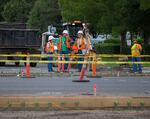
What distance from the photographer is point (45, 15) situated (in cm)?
8012

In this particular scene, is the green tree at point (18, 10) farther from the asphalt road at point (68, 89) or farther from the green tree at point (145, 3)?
the asphalt road at point (68, 89)

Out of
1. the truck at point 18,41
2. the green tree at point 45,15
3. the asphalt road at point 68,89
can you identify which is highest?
the green tree at point 45,15

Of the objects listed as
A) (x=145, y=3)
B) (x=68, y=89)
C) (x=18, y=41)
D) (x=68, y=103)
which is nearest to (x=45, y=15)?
(x=145, y=3)

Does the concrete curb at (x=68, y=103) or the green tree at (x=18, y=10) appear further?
the green tree at (x=18, y=10)

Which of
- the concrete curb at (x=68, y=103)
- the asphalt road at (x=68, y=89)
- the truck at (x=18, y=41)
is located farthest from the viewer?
the truck at (x=18, y=41)

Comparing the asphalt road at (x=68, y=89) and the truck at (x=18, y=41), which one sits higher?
the truck at (x=18, y=41)

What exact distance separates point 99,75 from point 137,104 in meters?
11.5

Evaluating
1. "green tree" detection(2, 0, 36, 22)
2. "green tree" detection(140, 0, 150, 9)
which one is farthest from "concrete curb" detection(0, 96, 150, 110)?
"green tree" detection(2, 0, 36, 22)

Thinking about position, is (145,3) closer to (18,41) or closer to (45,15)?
(18,41)

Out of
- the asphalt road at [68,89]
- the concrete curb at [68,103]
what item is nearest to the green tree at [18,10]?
the asphalt road at [68,89]

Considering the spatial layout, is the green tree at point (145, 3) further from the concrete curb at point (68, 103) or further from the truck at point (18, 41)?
the concrete curb at point (68, 103)

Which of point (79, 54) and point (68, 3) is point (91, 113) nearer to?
point (79, 54)

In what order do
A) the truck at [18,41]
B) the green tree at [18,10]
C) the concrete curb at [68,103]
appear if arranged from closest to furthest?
1. the concrete curb at [68,103]
2. the truck at [18,41]
3. the green tree at [18,10]

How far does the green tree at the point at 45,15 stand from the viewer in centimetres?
7975
